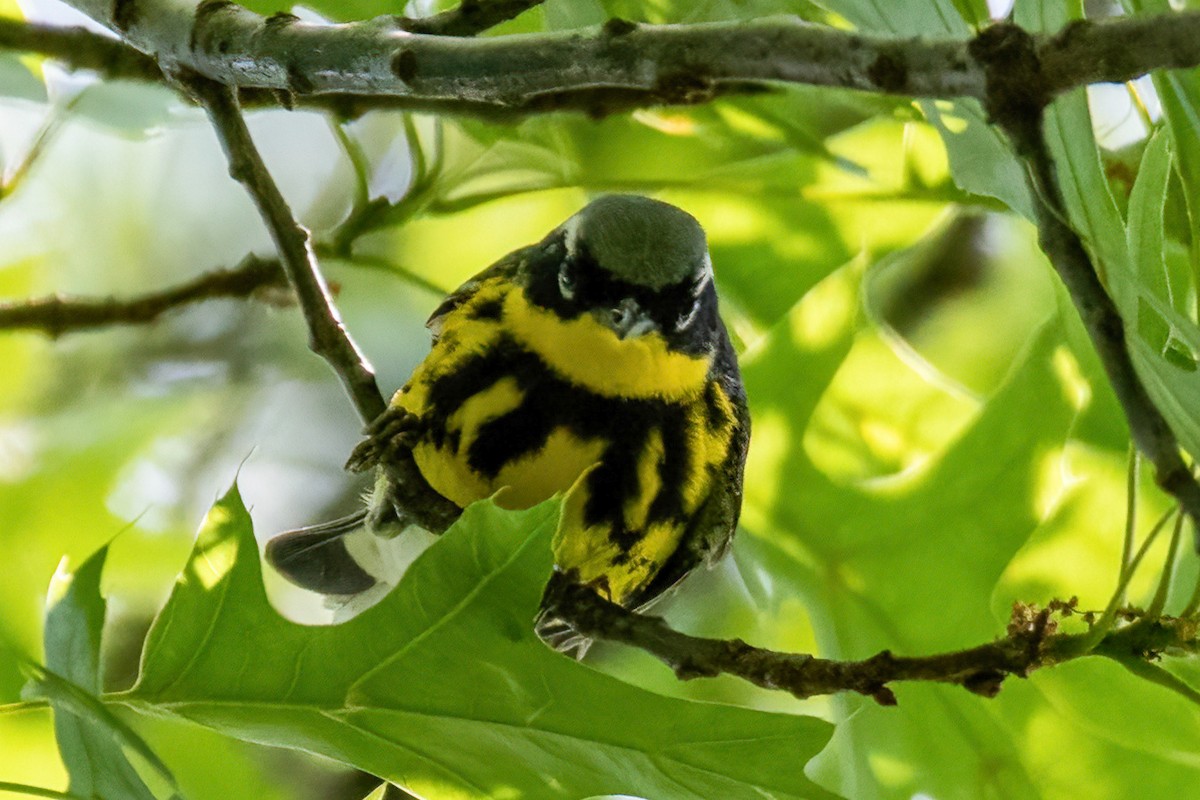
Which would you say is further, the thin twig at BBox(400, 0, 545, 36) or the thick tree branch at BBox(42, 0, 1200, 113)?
the thin twig at BBox(400, 0, 545, 36)

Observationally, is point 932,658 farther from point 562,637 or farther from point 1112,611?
point 562,637

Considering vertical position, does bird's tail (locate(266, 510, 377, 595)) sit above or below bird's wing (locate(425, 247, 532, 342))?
below

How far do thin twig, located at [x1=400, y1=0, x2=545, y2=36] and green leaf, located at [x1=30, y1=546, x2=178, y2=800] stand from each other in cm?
60

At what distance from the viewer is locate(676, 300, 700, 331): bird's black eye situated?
1.88 m

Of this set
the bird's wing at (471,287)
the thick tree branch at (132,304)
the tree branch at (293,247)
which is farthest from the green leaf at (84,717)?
the thick tree branch at (132,304)

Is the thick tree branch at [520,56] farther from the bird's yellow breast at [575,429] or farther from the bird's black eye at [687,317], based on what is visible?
the bird's black eye at [687,317]

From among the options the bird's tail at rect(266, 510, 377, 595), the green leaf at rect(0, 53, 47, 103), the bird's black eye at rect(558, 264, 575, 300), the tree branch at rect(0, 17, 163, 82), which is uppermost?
the tree branch at rect(0, 17, 163, 82)

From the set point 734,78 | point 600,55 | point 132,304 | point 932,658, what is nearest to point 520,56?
point 600,55

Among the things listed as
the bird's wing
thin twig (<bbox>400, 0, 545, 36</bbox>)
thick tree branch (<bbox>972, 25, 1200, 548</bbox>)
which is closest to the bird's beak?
the bird's wing

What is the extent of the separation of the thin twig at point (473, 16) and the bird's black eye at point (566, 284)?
0.49 metres

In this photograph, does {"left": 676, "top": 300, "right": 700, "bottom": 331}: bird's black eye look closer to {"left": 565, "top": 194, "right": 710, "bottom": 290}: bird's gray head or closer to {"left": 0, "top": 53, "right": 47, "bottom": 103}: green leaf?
{"left": 565, "top": 194, "right": 710, "bottom": 290}: bird's gray head

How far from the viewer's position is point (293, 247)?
1.52 metres

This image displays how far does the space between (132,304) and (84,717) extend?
3.81 feet

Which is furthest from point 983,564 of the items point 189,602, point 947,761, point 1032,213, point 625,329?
point 189,602
